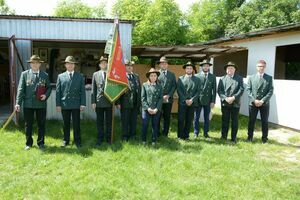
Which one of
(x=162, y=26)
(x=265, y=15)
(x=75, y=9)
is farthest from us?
(x=75, y=9)

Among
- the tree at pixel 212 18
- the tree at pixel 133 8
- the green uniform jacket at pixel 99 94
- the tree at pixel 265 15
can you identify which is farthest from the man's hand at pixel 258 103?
the tree at pixel 133 8

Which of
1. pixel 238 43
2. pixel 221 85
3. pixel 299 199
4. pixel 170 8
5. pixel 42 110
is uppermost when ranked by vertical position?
pixel 170 8

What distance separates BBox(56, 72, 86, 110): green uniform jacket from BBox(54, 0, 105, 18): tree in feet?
124

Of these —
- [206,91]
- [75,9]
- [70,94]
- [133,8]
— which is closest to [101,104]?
[70,94]

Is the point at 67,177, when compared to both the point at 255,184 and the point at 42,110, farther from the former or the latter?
the point at 255,184

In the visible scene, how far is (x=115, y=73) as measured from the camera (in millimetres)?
6578

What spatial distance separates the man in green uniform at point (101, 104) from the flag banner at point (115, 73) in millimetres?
181

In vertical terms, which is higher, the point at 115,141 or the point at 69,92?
the point at 69,92

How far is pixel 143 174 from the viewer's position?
5234 mm

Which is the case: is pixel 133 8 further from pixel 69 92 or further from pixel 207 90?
pixel 69 92

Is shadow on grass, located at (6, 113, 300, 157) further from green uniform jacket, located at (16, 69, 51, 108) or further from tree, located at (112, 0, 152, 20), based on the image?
tree, located at (112, 0, 152, 20)

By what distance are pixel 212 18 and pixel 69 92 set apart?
101ft

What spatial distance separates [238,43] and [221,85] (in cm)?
557

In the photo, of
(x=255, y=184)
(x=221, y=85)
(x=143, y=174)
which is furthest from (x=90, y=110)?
(x=255, y=184)
